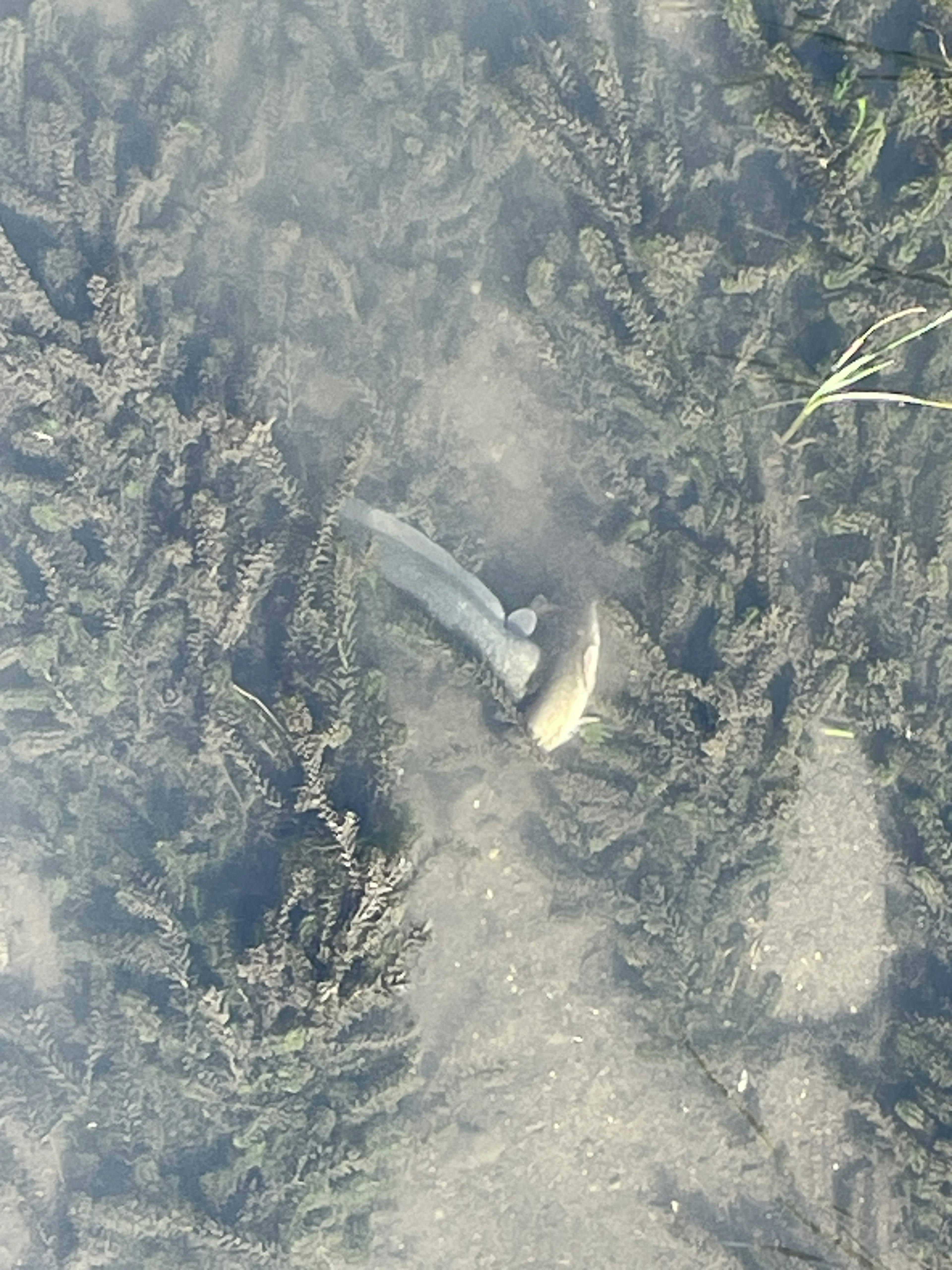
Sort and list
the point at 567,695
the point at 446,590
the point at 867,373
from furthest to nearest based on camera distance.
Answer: the point at 446,590
the point at 567,695
the point at 867,373

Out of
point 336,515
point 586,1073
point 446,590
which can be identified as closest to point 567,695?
point 446,590

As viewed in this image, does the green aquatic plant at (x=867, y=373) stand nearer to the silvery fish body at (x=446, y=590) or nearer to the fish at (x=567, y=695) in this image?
the fish at (x=567, y=695)

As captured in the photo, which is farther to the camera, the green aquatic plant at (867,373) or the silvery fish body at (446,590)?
the silvery fish body at (446,590)

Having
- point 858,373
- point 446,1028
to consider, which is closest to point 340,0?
point 858,373

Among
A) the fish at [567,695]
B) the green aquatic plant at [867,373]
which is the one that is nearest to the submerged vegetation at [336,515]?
the green aquatic plant at [867,373]

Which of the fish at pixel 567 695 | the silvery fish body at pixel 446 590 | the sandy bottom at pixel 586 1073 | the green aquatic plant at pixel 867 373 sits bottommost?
the sandy bottom at pixel 586 1073

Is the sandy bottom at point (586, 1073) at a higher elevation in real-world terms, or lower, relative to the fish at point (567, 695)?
lower

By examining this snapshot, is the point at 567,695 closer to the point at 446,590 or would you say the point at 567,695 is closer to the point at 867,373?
the point at 446,590
